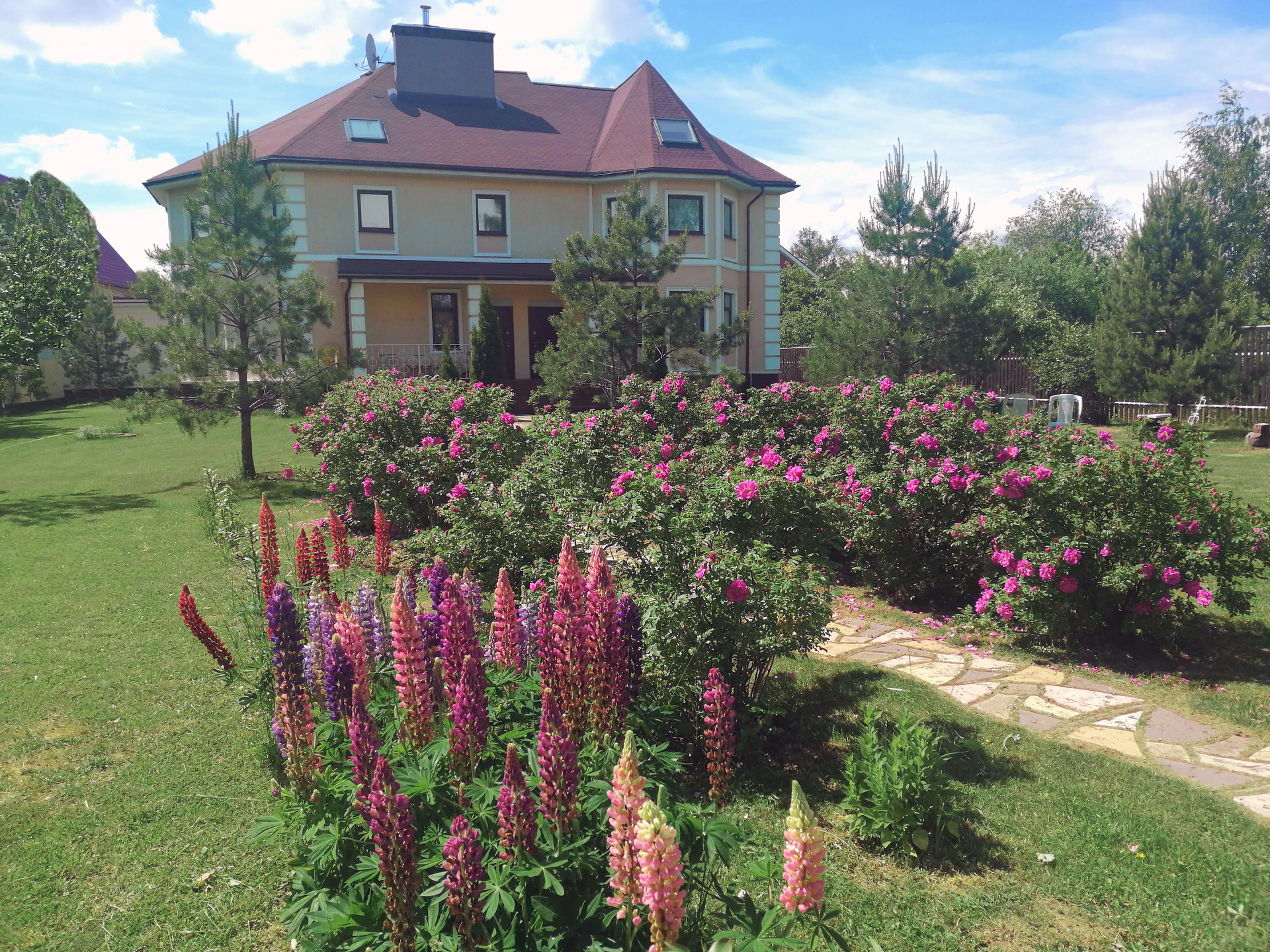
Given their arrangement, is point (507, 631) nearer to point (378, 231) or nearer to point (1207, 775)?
point (1207, 775)

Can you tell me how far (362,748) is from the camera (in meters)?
2.46

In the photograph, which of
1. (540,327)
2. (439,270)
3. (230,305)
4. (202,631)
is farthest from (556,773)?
(540,327)

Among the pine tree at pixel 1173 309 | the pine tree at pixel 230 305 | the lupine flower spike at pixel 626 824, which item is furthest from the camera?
the pine tree at pixel 1173 309

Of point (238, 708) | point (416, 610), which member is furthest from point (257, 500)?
point (416, 610)

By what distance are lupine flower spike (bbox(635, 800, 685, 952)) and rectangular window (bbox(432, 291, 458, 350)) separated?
22756mm

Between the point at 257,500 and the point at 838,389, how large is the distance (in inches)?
318

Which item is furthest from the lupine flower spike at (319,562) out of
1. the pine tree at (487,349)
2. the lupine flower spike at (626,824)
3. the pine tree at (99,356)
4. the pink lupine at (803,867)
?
the pine tree at (99,356)

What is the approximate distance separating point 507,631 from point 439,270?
65.9 feet

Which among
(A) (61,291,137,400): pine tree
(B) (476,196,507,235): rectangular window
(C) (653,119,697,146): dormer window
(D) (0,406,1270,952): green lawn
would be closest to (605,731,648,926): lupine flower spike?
(D) (0,406,1270,952): green lawn

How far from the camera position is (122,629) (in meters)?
6.35

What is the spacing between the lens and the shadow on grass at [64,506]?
11031mm

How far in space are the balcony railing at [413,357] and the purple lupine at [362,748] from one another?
62.6 ft

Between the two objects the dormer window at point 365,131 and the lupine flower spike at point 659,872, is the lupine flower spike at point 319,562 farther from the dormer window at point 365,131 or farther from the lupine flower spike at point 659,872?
the dormer window at point 365,131

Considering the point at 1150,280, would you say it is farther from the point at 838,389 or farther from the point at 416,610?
the point at 416,610
